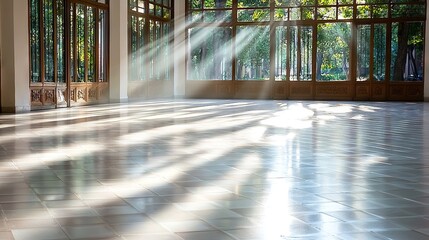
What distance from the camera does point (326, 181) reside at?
4969 millimetres

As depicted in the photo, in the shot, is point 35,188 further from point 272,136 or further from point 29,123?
point 29,123

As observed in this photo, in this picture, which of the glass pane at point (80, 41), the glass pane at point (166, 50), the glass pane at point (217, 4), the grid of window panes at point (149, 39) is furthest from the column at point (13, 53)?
the glass pane at point (217, 4)

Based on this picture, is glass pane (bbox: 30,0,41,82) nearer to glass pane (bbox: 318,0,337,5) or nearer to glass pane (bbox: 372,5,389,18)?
glass pane (bbox: 318,0,337,5)

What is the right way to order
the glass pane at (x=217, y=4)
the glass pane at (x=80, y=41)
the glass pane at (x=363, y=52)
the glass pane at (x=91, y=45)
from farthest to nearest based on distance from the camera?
the glass pane at (x=217, y=4), the glass pane at (x=363, y=52), the glass pane at (x=91, y=45), the glass pane at (x=80, y=41)

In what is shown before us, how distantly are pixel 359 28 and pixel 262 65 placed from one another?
12.8 feet

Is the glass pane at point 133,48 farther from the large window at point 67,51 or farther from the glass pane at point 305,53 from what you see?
the glass pane at point 305,53

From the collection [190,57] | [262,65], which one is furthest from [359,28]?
[190,57]

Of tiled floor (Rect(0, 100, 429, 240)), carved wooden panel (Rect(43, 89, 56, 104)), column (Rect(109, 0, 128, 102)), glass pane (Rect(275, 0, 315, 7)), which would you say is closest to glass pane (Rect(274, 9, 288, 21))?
glass pane (Rect(275, 0, 315, 7))

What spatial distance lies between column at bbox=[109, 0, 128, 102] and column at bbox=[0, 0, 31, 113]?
15.8ft

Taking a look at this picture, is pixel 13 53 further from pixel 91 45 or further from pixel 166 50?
pixel 166 50

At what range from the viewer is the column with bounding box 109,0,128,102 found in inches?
715

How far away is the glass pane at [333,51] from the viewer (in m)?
22.2

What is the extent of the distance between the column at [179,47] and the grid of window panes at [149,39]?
0.35 m

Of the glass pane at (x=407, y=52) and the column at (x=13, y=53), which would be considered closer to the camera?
the column at (x=13, y=53)
